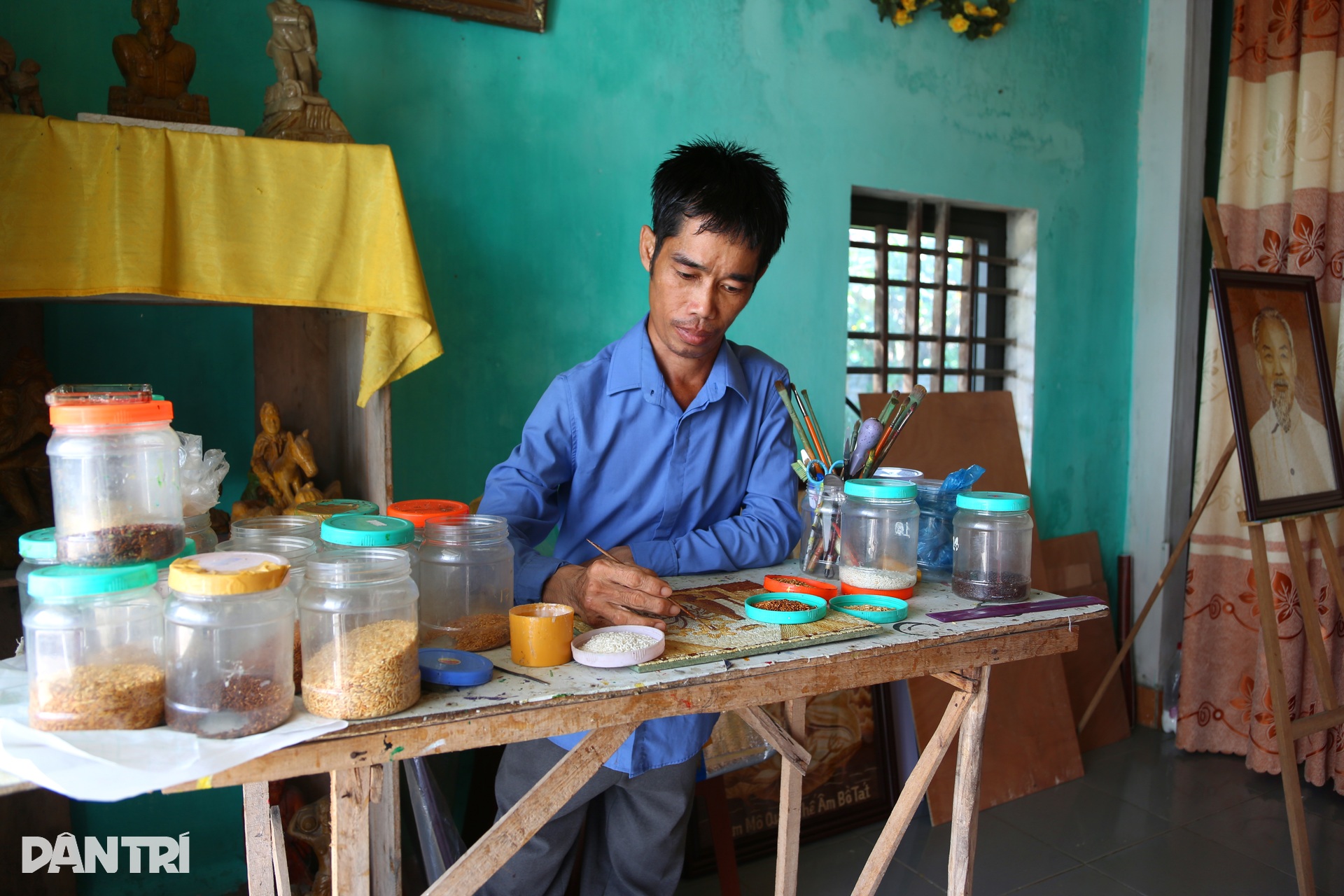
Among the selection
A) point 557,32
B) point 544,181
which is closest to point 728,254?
point 544,181

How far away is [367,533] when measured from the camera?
1059 mm

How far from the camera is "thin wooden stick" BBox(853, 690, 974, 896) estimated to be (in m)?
1.59

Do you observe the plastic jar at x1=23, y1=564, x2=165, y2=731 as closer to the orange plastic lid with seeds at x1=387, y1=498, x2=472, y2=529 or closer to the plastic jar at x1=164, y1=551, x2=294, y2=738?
the plastic jar at x1=164, y1=551, x2=294, y2=738

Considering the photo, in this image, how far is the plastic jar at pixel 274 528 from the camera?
4.08ft

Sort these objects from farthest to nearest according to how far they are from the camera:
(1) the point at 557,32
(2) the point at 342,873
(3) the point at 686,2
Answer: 1. (3) the point at 686,2
2. (1) the point at 557,32
3. (2) the point at 342,873

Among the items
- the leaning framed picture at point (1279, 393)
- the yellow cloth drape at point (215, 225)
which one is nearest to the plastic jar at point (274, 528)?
the yellow cloth drape at point (215, 225)

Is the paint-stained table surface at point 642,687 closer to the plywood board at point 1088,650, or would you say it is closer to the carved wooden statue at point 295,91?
the carved wooden statue at point 295,91

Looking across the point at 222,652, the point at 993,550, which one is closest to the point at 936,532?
the point at 993,550

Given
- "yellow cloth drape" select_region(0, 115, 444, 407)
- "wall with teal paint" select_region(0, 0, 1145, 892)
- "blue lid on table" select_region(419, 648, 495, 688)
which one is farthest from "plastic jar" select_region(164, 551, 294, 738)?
"wall with teal paint" select_region(0, 0, 1145, 892)

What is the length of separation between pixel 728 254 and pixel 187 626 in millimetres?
1085

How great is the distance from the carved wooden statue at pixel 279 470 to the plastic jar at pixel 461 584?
0.83 m

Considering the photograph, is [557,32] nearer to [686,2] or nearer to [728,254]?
[686,2]

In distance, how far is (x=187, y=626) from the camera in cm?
94

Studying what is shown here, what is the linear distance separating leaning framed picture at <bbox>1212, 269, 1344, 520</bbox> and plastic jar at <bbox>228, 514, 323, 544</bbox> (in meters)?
2.45
